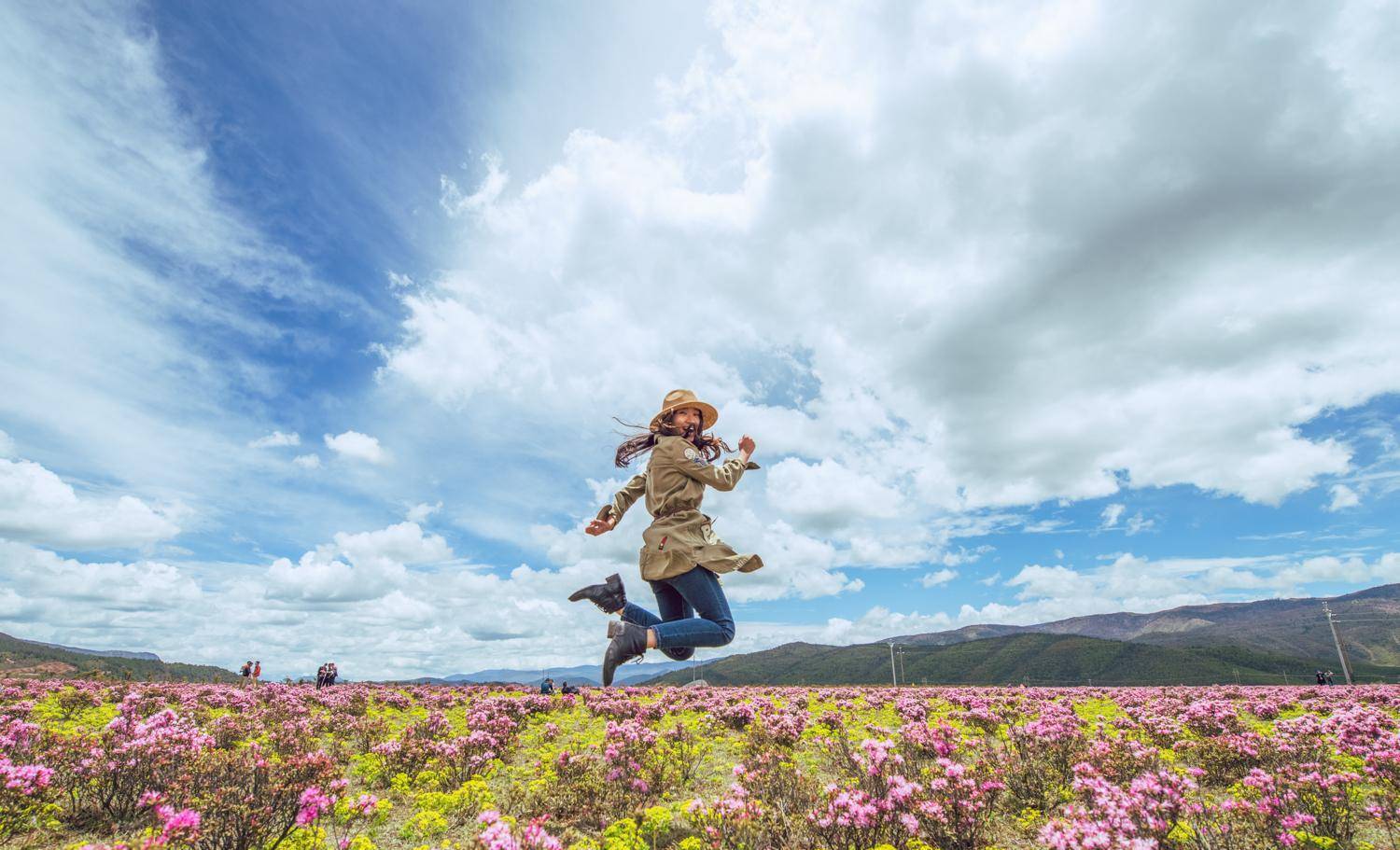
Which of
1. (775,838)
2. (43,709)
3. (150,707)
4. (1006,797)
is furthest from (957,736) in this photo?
(43,709)

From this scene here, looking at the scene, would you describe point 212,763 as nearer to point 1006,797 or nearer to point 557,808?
point 557,808

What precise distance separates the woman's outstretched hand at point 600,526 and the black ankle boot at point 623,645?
4.83 feet

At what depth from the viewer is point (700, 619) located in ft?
21.2

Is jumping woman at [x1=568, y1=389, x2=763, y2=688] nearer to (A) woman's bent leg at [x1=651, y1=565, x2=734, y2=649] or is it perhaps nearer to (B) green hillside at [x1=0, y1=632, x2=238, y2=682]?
(A) woman's bent leg at [x1=651, y1=565, x2=734, y2=649]

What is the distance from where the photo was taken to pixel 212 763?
5.70 meters

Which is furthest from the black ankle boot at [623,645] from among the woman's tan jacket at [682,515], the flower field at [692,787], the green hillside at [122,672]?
the green hillside at [122,672]

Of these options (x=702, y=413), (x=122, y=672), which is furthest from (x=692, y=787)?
(x=122, y=672)

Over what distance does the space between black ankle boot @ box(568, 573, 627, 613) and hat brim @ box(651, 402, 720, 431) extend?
1.97 metres

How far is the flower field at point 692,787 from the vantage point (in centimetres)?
481

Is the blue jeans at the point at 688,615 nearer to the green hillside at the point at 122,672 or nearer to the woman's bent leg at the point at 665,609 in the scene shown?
the woman's bent leg at the point at 665,609

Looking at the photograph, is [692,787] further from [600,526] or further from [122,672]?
[122,672]

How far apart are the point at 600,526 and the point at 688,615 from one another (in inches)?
59.8

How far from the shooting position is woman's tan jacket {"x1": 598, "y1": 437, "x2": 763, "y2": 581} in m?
6.66

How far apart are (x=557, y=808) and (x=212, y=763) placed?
324 cm
